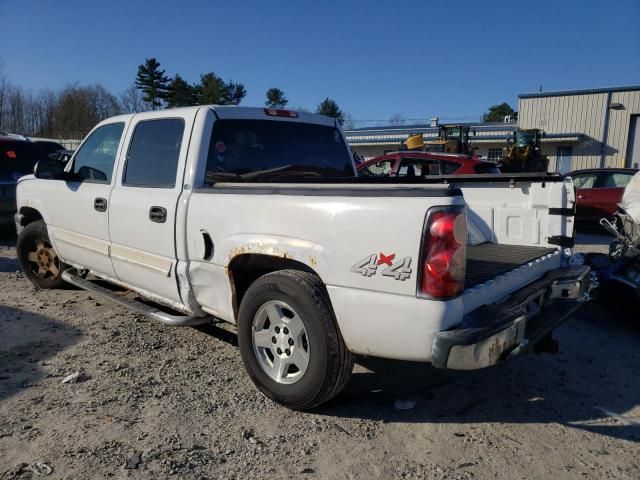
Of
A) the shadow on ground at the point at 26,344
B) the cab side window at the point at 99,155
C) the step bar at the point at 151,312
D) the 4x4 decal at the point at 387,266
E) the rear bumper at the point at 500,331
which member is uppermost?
the cab side window at the point at 99,155

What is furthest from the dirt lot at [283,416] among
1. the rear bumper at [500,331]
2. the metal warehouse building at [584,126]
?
the metal warehouse building at [584,126]

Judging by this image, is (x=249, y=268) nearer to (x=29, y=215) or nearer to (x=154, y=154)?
(x=154, y=154)

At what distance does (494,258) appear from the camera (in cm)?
367

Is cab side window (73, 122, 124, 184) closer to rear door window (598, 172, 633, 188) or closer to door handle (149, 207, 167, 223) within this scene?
door handle (149, 207, 167, 223)

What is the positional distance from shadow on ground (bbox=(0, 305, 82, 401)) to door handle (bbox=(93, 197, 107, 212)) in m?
1.14

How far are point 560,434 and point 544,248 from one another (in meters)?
1.58

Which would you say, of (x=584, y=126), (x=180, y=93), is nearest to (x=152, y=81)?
(x=180, y=93)

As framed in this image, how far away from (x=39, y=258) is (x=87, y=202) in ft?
5.91

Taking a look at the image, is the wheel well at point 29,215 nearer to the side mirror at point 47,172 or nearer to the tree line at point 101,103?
the side mirror at point 47,172

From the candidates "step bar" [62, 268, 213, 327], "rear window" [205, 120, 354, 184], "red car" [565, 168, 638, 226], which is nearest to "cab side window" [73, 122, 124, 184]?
"step bar" [62, 268, 213, 327]

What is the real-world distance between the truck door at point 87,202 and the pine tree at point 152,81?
5143cm

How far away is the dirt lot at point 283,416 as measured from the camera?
263 centimetres

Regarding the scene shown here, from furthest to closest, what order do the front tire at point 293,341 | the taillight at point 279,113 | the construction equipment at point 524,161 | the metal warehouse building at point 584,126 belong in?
the metal warehouse building at point 584,126 < the construction equipment at point 524,161 < the taillight at point 279,113 < the front tire at point 293,341

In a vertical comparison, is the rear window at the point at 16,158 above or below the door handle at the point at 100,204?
above
